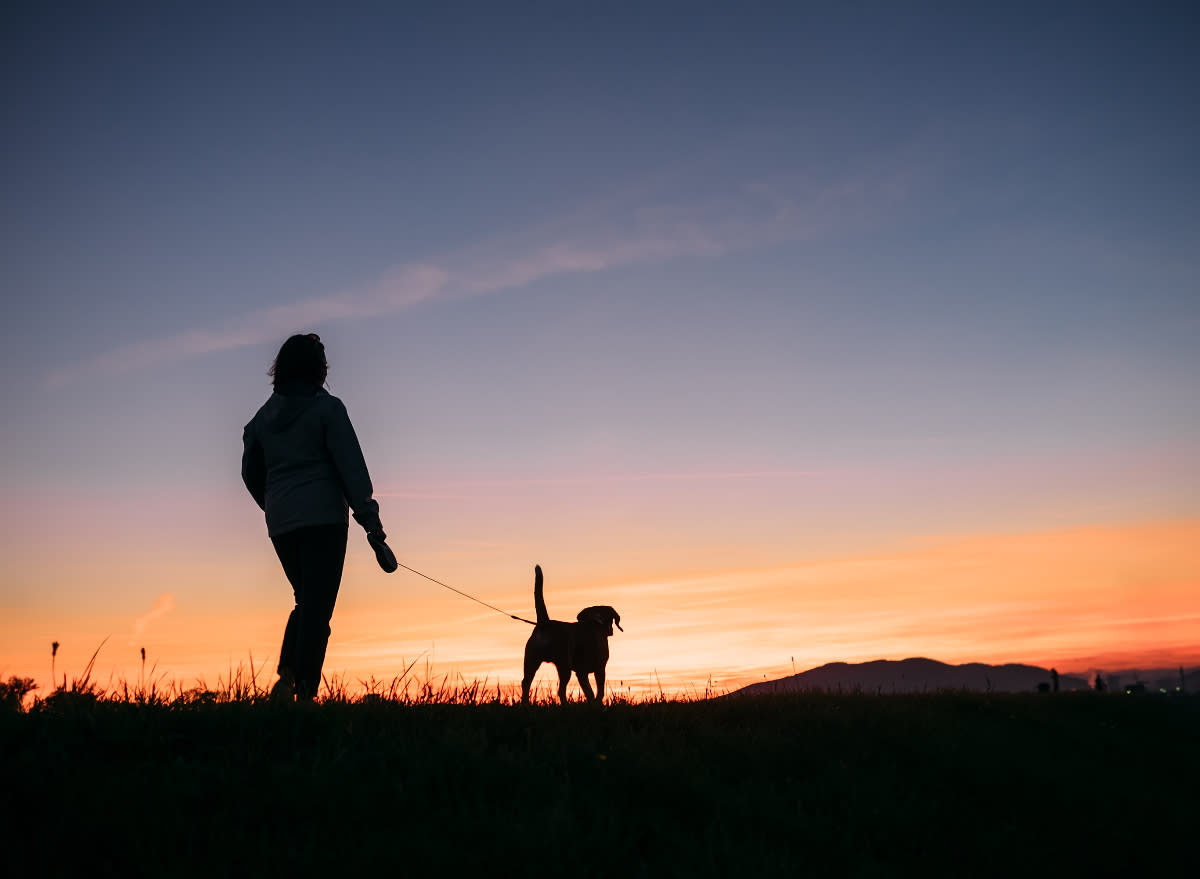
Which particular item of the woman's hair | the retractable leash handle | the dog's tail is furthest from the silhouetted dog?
the woman's hair

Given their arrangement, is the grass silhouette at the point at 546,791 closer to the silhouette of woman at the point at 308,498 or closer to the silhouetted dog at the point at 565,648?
the silhouette of woman at the point at 308,498

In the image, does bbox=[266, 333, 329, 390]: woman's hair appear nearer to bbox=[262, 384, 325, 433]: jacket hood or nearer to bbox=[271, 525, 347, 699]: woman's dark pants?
bbox=[262, 384, 325, 433]: jacket hood

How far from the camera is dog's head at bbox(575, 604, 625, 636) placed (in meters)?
11.0

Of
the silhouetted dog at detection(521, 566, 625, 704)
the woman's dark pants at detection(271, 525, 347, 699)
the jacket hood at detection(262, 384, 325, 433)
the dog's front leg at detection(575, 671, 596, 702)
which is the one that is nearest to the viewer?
the woman's dark pants at detection(271, 525, 347, 699)

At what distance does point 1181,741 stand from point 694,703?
20.2 ft

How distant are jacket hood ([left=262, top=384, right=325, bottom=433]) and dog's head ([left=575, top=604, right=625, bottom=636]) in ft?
15.6

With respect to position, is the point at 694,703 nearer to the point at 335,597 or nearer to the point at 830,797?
the point at 830,797

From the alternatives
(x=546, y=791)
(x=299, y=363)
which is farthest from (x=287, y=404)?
(x=546, y=791)

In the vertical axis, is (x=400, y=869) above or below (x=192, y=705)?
below

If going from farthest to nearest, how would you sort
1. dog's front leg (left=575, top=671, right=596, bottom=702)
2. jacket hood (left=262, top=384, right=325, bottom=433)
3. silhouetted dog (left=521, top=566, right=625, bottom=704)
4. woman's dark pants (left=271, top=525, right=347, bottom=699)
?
silhouetted dog (left=521, top=566, right=625, bottom=704), dog's front leg (left=575, top=671, right=596, bottom=702), jacket hood (left=262, top=384, right=325, bottom=433), woman's dark pants (left=271, top=525, right=347, bottom=699)

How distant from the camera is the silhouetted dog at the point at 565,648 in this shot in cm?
1056

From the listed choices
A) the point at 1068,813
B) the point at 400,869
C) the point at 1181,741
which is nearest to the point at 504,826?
the point at 400,869

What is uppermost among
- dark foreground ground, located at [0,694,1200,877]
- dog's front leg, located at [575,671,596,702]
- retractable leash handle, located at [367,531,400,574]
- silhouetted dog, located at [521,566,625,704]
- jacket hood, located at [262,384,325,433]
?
jacket hood, located at [262,384,325,433]

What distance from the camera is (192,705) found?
258 inches
